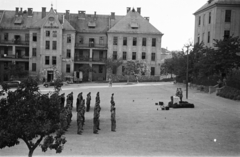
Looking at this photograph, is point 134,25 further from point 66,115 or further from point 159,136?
point 159,136

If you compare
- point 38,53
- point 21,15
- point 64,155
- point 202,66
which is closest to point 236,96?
point 202,66

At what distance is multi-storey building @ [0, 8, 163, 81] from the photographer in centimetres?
6975

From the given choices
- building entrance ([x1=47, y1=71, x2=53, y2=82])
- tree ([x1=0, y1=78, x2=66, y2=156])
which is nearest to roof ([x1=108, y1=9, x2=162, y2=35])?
building entrance ([x1=47, y1=71, x2=53, y2=82])

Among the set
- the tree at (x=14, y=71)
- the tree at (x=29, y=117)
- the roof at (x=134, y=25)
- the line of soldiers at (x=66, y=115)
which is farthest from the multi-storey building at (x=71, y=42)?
the tree at (x=29, y=117)

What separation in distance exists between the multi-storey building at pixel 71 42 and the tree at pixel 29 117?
59.2m

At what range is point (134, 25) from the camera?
72812mm

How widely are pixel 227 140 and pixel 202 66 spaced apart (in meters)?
28.3

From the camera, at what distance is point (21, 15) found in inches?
Answer: 2918

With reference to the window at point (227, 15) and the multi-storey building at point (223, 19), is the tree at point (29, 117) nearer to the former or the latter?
the multi-storey building at point (223, 19)

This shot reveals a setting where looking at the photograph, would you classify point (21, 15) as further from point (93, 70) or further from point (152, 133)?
Answer: point (152, 133)

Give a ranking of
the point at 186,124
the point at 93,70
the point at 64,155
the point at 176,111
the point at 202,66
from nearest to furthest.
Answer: the point at 64,155, the point at 186,124, the point at 176,111, the point at 202,66, the point at 93,70

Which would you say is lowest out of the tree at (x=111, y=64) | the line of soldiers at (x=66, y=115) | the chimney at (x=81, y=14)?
the line of soldiers at (x=66, y=115)

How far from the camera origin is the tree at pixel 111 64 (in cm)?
6806

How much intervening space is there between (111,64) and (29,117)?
191ft
